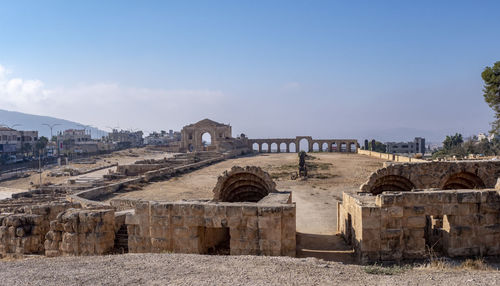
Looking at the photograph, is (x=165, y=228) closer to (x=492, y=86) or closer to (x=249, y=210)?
(x=249, y=210)

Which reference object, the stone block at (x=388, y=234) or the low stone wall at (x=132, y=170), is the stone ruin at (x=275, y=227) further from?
the low stone wall at (x=132, y=170)

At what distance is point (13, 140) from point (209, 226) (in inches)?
2981

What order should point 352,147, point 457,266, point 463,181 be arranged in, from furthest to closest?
point 352,147 → point 463,181 → point 457,266

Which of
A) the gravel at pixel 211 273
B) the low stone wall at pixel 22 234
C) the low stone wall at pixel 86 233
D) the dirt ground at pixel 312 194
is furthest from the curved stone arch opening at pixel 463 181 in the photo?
the low stone wall at pixel 22 234

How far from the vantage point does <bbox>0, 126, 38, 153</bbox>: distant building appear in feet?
218

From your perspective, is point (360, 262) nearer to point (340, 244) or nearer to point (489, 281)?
point (340, 244)

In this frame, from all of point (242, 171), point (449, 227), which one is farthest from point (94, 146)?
point (449, 227)

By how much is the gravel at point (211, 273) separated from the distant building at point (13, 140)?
232 feet

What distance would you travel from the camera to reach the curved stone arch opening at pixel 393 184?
13.1m

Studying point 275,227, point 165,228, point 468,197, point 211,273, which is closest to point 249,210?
point 275,227

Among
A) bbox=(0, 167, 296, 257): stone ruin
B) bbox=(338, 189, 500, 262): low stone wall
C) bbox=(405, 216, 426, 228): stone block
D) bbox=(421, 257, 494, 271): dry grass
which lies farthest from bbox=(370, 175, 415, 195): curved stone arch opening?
bbox=(421, 257, 494, 271): dry grass

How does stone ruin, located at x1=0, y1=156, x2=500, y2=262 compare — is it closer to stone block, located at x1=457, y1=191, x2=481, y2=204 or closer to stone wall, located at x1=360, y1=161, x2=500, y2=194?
stone block, located at x1=457, y1=191, x2=481, y2=204

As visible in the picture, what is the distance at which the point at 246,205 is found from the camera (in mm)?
8914

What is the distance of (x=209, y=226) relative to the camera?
9047 mm
